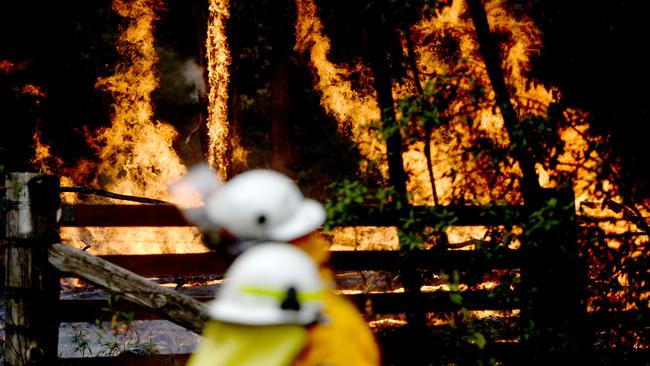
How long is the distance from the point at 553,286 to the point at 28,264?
367 centimetres

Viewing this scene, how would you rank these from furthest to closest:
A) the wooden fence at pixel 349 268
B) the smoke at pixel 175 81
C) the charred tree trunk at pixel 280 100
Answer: the smoke at pixel 175 81, the charred tree trunk at pixel 280 100, the wooden fence at pixel 349 268

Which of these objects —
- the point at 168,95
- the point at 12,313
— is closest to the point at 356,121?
the point at 12,313

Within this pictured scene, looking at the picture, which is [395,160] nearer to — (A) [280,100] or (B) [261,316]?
(B) [261,316]

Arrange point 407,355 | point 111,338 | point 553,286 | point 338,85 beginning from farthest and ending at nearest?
point 338,85 < point 111,338 < point 407,355 < point 553,286

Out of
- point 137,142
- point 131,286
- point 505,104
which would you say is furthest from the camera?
point 137,142

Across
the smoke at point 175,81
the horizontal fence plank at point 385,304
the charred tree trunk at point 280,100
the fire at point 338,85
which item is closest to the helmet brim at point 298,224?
the horizontal fence plank at point 385,304

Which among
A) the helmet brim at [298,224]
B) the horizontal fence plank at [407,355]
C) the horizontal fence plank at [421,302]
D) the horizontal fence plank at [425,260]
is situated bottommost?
the horizontal fence plank at [407,355]

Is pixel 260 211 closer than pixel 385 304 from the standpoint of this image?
Yes

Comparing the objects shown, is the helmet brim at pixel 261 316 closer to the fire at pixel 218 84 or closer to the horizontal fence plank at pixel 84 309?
the horizontal fence plank at pixel 84 309

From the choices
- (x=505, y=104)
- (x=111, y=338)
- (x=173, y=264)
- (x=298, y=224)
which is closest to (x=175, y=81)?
(x=111, y=338)

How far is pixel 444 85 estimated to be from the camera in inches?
166

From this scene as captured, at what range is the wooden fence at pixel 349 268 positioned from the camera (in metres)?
4.10

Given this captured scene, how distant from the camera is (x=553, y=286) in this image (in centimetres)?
462

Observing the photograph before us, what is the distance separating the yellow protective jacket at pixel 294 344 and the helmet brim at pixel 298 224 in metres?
0.07
